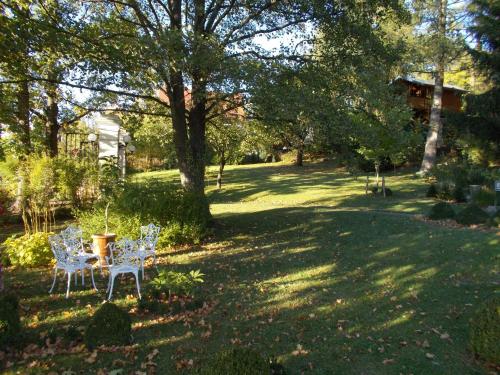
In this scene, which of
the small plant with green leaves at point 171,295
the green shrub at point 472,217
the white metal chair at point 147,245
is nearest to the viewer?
the small plant with green leaves at point 171,295

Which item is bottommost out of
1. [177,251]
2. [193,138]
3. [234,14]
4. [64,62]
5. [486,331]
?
[177,251]

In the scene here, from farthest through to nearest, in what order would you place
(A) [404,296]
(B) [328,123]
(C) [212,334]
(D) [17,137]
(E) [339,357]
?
(D) [17,137], (B) [328,123], (A) [404,296], (C) [212,334], (E) [339,357]

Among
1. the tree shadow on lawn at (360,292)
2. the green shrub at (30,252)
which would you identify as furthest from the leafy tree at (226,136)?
the green shrub at (30,252)

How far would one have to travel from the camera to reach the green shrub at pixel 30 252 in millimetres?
9188

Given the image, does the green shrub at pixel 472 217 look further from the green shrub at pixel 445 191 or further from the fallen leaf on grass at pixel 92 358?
the fallen leaf on grass at pixel 92 358

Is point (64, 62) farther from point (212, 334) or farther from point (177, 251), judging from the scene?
point (212, 334)

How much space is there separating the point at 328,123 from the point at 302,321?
528 centimetres

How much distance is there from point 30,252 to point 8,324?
4.79 meters

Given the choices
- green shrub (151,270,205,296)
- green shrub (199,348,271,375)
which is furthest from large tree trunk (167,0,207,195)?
green shrub (199,348,271,375)

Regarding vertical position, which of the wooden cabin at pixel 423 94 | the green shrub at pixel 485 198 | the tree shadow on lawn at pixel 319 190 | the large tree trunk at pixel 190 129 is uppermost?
the wooden cabin at pixel 423 94

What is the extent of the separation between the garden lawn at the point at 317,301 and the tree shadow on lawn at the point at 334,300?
19mm

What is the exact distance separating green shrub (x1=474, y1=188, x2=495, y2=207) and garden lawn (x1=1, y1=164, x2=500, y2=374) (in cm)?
393

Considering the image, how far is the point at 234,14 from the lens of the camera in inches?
526

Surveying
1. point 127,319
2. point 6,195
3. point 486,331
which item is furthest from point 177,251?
point 6,195
